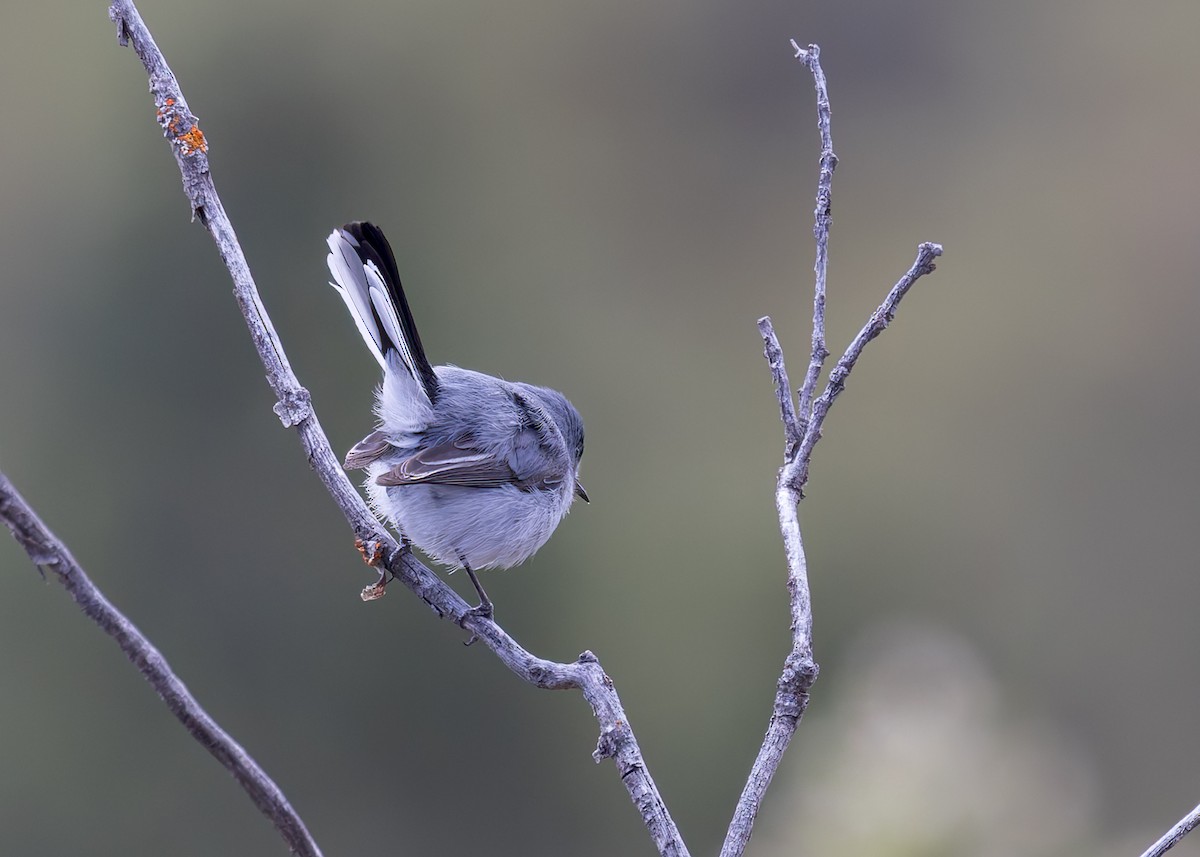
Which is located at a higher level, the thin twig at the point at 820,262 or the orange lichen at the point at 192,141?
the orange lichen at the point at 192,141

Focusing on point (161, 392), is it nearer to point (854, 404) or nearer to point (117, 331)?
point (117, 331)

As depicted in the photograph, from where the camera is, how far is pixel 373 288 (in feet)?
9.51

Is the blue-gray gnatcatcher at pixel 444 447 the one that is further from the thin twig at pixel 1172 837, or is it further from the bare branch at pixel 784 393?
the thin twig at pixel 1172 837

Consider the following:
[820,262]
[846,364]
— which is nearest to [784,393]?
[846,364]

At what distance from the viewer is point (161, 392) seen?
35.4 feet

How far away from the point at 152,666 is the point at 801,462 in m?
1.21

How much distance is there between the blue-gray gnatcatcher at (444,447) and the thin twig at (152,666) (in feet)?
5.78

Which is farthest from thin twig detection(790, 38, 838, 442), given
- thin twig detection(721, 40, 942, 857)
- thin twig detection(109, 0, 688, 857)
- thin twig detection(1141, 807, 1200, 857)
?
thin twig detection(1141, 807, 1200, 857)

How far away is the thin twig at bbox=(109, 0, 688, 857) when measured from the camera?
1.68 m

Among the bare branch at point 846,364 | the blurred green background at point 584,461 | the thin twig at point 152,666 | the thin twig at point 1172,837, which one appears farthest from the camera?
the blurred green background at point 584,461

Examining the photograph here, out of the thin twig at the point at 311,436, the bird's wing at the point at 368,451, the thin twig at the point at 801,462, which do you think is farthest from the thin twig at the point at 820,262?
the bird's wing at the point at 368,451

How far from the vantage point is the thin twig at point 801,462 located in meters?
1.61

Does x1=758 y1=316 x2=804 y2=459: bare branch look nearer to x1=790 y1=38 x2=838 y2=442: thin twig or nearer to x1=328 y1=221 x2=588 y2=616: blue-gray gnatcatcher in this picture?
x1=790 y1=38 x2=838 y2=442: thin twig

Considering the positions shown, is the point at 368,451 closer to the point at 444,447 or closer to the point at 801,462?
the point at 444,447
